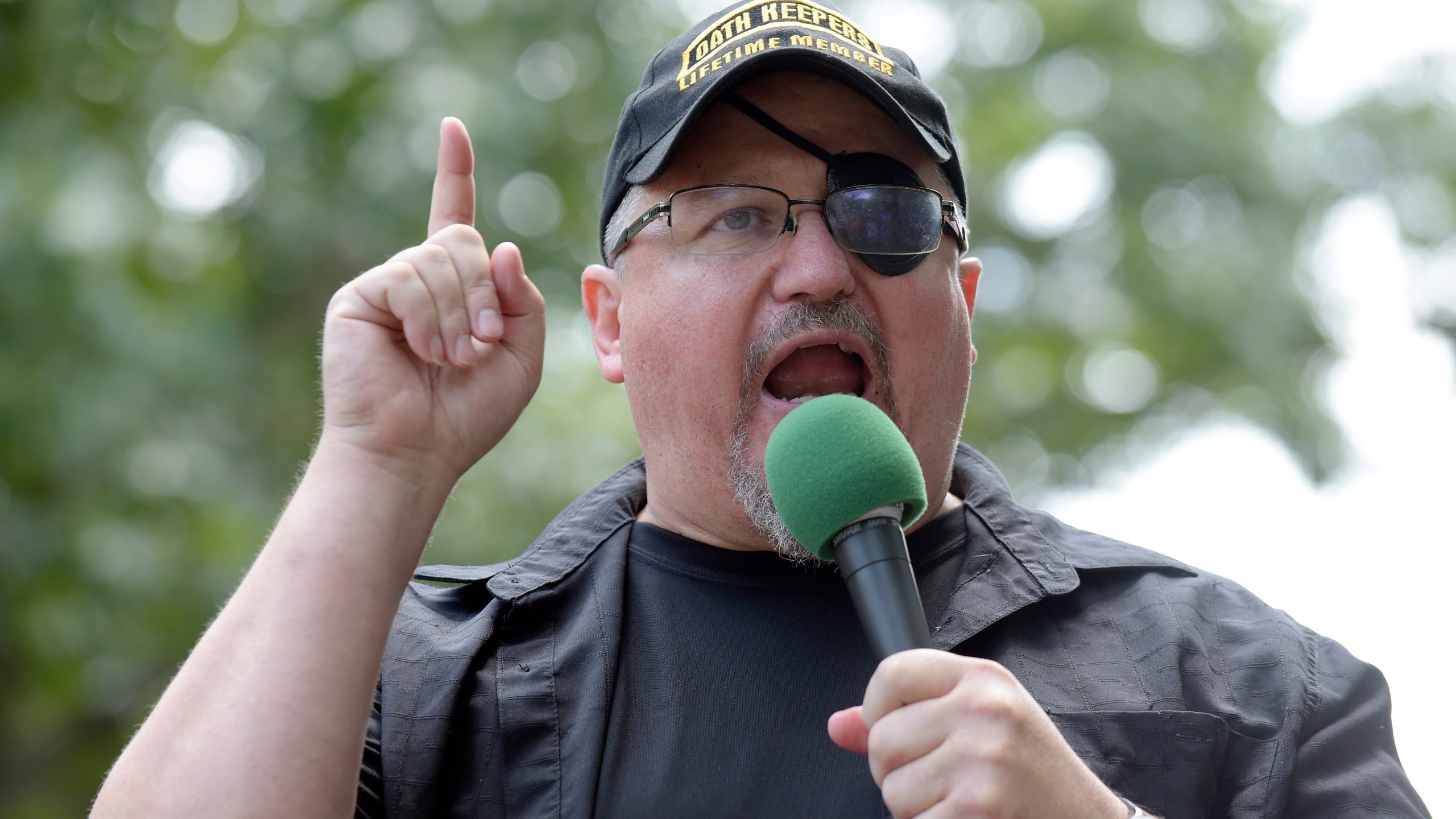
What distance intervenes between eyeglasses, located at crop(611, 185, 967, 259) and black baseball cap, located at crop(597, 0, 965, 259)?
4.2 inches

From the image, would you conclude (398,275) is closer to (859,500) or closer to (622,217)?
(622,217)

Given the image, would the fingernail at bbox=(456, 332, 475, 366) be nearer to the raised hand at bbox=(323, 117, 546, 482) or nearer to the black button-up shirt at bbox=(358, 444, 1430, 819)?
the raised hand at bbox=(323, 117, 546, 482)

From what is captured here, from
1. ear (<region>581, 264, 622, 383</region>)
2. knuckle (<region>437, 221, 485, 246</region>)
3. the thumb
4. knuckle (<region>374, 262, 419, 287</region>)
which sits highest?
knuckle (<region>437, 221, 485, 246</region>)

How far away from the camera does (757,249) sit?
272 centimetres

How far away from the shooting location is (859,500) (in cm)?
189

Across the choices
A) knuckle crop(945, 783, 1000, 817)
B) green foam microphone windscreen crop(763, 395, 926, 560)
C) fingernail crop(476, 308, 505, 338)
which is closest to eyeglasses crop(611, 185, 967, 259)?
fingernail crop(476, 308, 505, 338)

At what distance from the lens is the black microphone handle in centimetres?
177

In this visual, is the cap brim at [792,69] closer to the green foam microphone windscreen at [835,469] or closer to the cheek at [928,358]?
the cheek at [928,358]

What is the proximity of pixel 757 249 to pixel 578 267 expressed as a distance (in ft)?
20.9

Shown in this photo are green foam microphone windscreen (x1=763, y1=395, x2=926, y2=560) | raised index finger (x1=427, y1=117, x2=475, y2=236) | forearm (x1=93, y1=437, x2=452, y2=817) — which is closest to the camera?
green foam microphone windscreen (x1=763, y1=395, x2=926, y2=560)

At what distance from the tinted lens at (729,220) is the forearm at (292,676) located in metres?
0.88

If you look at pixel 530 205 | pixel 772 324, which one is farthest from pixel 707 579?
pixel 530 205

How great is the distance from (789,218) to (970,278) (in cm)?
70

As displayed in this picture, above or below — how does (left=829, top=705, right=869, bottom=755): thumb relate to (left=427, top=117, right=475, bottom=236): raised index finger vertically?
below
